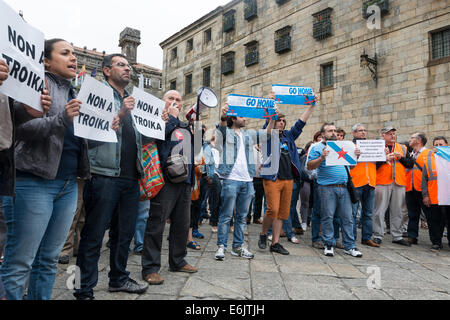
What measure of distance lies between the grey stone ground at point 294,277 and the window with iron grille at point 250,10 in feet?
55.5

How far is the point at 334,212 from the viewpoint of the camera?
16.3ft

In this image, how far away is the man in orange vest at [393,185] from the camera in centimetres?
594

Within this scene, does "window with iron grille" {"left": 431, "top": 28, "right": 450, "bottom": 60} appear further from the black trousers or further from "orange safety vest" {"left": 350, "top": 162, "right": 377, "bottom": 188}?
the black trousers

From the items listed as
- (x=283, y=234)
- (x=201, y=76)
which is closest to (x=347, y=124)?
(x=283, y=234)

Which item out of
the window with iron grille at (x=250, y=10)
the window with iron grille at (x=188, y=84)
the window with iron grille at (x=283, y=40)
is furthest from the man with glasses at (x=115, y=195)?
the window with iron grille at (x=188, y=84)

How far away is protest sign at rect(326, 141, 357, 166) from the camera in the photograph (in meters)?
4.90

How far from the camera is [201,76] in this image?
22922 millimetres

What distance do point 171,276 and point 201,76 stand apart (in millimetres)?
20920

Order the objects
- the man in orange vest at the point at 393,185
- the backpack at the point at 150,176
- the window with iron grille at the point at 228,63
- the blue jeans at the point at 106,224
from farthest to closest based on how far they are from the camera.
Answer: the window with iron grille at the point at 228,63 < the man in orange vest at the point at 393,185 < the backpack at the point at 150,176 < the blue jeans at the point at 106,224

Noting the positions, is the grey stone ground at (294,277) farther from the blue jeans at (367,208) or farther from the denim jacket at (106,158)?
the denim jacket at (106,158)

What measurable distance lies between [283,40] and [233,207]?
47.6 feet

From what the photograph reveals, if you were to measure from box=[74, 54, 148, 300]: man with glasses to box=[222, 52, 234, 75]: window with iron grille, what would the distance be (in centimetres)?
1791

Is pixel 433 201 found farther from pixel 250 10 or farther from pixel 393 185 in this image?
pixel 250 10

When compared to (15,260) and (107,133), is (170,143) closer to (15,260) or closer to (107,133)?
(107,133)
